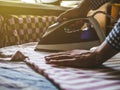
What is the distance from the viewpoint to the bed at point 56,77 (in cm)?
58

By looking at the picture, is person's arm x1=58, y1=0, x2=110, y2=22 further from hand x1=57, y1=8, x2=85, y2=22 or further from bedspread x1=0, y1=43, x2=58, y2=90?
bedspread x1=0, y1=43, x2=58, y2=90

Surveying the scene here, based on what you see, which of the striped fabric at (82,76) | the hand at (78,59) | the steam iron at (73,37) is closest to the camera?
the striped fabric at (82,76)

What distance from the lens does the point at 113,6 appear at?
294 centimetres

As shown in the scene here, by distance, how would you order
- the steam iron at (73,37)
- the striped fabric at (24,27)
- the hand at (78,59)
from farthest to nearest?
1. the striped fabric at (24,27)
2. the steam iron at (73,37)
3. the hand at (78,59)

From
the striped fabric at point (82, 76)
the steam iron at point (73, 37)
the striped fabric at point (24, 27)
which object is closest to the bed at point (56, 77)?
the striped fabric at point (82, 76)

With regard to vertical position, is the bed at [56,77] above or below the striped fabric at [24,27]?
above

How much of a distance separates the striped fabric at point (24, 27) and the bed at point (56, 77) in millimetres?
1149

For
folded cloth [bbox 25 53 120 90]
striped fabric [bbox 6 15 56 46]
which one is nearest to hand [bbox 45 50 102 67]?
folded cloth [bbox 25 53 120 90]

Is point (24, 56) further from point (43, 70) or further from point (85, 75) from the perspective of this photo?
point (85, 75)

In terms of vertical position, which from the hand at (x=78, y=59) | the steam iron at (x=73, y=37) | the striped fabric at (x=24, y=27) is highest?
the hand at (x=78, y=59)

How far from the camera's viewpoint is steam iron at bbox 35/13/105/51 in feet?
4.07

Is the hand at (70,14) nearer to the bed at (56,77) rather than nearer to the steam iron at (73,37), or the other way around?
the steam iron at (73,37)

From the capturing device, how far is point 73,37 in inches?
50.0

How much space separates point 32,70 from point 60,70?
102mm
